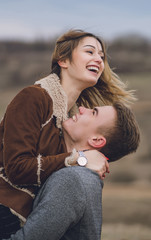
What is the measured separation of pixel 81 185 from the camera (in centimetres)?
291

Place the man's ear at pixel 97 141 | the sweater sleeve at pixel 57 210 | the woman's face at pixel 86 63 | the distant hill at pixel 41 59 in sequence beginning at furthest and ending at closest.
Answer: the distant hill at pixel 41 59 → the woman's face at pixel 86 63 → the man's ear at pixel 97 141 → the sweater sleeve at pixel 57 210

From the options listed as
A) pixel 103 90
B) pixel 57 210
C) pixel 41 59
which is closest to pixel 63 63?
pixel 103 90

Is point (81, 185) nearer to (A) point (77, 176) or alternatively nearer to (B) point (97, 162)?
(A) point (77, 176)

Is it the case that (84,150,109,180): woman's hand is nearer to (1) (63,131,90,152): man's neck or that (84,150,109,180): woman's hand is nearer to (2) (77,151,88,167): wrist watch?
(2) (77,151,88,167): wrist watch

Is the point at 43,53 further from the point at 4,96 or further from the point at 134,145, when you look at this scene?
the point at 134,145

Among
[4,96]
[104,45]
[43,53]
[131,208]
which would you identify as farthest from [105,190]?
[43,53]

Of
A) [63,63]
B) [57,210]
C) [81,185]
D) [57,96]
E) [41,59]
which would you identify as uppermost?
[63,63]

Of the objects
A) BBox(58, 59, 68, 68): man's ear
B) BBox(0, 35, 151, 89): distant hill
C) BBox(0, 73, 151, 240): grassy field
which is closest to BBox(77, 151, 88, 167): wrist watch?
BBox(58, 59, 68, 68): man's ear

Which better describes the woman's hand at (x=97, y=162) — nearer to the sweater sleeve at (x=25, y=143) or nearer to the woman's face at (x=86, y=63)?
the sweater sleeve at (x=25, y=143)

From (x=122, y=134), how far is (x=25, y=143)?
2.30 ft

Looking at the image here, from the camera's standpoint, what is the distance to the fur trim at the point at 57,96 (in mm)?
3375

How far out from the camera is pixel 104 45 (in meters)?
3.84

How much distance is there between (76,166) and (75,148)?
35 cm

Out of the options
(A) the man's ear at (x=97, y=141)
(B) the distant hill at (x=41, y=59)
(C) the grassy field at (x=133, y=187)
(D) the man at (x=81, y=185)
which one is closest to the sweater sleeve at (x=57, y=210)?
(D) the man at (x=81, y=185)
